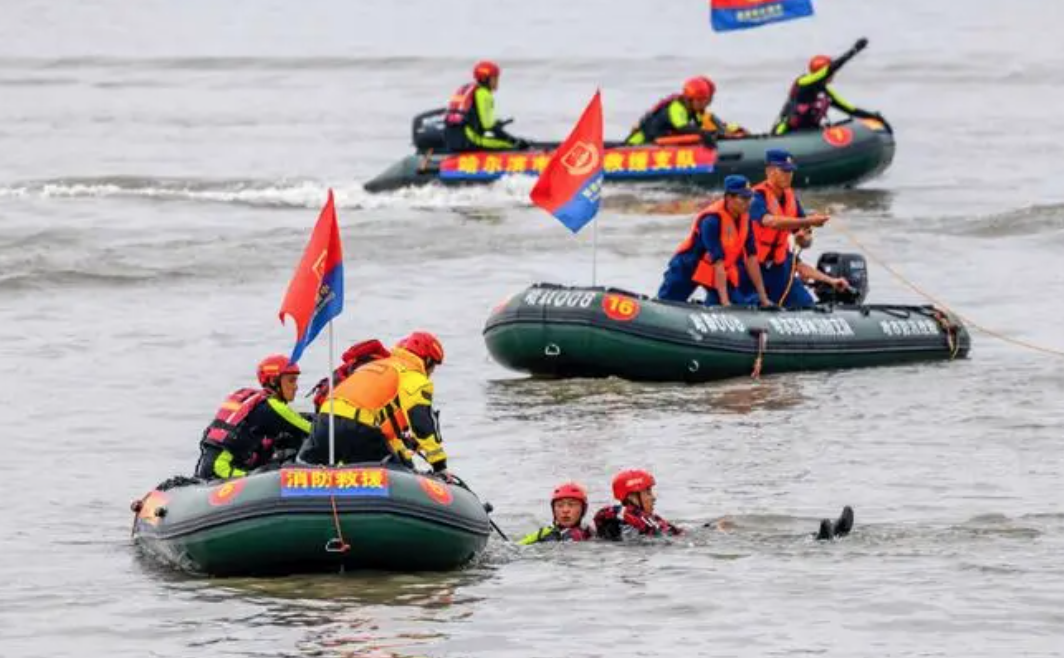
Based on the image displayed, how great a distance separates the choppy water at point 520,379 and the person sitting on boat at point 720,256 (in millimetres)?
804

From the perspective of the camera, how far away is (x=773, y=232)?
2200cm

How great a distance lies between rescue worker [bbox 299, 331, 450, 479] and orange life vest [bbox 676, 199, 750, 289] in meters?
6.02

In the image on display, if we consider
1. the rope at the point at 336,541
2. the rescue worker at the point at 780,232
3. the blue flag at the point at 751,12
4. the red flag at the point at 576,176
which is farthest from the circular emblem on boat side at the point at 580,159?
the blue flag at the point at 751,12

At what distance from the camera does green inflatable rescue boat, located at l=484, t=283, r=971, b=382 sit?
21734 mm

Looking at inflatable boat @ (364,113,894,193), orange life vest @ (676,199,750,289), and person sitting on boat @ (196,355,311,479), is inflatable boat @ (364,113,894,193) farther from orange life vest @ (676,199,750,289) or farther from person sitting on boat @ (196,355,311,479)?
person sitting on boat @ (196,355,311,479)

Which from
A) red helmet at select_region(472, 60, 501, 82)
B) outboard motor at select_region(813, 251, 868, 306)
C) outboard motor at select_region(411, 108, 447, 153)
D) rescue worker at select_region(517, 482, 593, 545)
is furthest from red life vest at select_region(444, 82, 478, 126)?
rescue worker at select_region(517, 482, 593, 545)

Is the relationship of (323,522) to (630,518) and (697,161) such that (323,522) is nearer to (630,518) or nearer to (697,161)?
(630,518)

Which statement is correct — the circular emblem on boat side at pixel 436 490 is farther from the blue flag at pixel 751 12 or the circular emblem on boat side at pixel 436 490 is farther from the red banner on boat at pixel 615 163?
the red banner on boat at pixel 615 163

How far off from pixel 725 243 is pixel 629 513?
5773mm

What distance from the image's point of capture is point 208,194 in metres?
34.7

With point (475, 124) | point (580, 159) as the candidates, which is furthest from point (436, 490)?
point (475, 124)

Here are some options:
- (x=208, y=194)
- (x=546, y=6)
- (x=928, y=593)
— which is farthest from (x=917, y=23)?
(x=928, y=593)

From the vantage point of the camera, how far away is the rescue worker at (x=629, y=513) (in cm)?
1630

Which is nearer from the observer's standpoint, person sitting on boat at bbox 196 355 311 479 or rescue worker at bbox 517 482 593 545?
person sitting on boat at bbox 196 355 311 479
